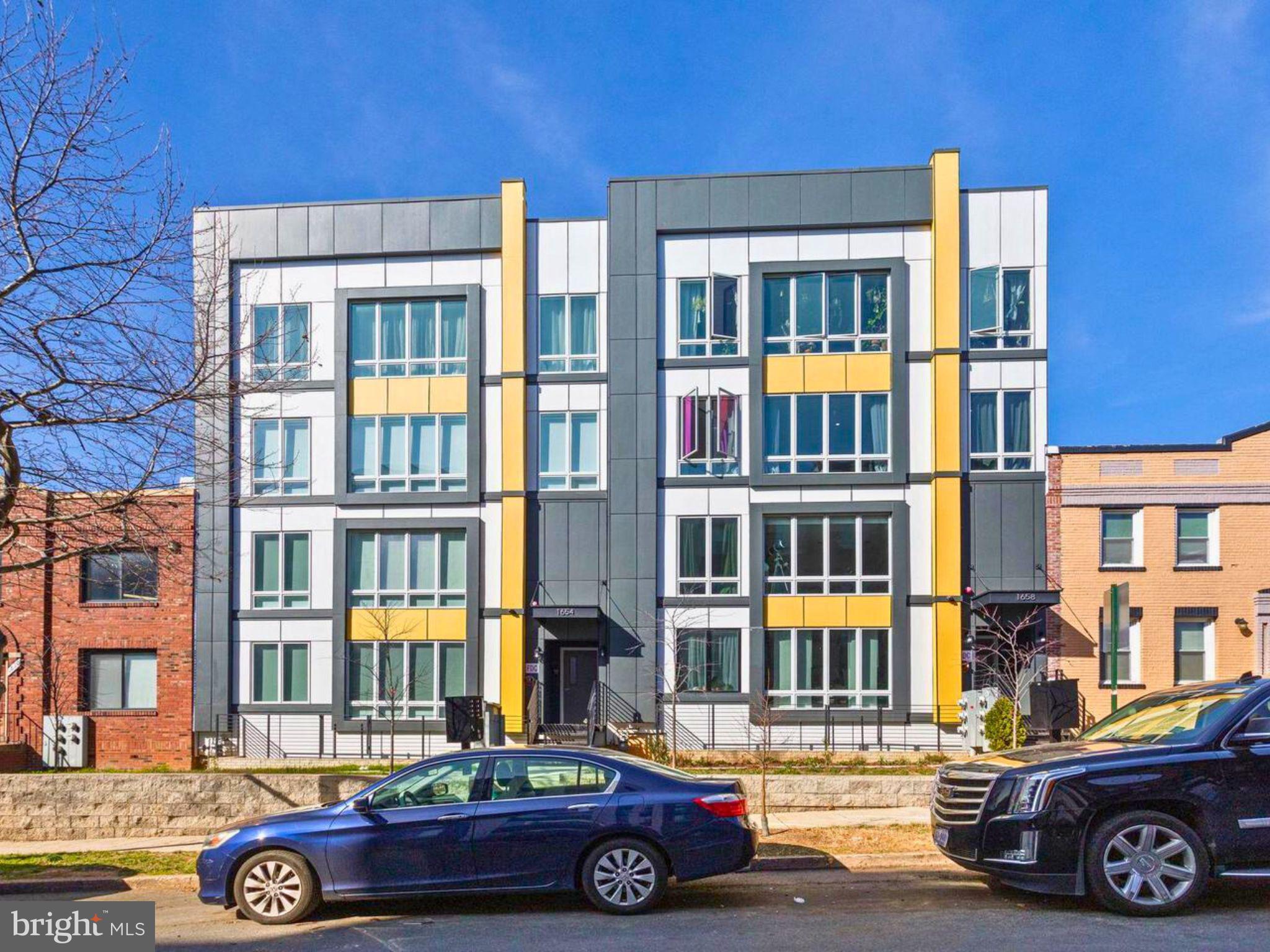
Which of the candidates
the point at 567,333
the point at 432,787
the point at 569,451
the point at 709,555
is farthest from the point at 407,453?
the point at 432,787

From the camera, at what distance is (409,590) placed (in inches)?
884

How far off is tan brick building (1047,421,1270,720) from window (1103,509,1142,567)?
20 millimetres

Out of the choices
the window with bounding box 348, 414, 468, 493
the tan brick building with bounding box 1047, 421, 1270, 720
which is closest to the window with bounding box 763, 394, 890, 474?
the tan brick building with bounding box 1047, 421, 1270, 720

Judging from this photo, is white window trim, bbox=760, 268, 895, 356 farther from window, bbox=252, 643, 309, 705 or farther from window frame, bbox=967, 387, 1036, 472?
window, bbox=252, 643, 309, 705

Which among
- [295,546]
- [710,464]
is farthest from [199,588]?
[710,464]

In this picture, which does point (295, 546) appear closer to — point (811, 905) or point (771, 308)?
point (771, 308)

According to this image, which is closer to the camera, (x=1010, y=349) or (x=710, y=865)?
(x=710, y=865)

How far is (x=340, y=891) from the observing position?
8.19 meters

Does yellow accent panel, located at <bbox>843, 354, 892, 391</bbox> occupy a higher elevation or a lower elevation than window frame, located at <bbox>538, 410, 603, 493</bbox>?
higher

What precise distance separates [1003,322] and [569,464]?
9.82 metres

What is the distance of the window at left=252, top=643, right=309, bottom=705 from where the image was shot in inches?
881

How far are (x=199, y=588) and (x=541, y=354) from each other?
9.23m

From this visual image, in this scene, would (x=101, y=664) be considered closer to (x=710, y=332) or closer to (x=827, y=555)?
(x=710, y=332)

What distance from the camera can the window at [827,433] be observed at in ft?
71.4
